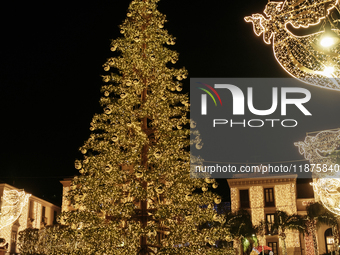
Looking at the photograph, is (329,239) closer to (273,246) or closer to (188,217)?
(273,246)

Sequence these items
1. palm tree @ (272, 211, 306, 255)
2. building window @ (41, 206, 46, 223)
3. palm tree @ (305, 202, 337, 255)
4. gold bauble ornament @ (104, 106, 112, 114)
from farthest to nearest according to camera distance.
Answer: building window @ (41, 206, 46, 223), palm tree @ (272, 211, 306, 255), palm tree @ (305, 202, 337, 255), gold bauble ornament @ (104, 106, 112, 114)

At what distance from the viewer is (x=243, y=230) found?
96.2 feet

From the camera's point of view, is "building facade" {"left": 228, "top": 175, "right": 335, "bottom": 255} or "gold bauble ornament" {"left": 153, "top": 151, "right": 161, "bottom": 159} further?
"building facade" {"left": 228, "top": 175, "right": 335, "bottom": 255}

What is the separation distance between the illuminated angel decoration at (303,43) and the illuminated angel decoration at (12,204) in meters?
21.8

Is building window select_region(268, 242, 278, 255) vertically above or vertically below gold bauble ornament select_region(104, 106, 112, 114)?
below

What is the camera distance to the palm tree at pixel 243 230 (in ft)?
95.8

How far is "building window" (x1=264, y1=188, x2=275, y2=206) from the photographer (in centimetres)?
3178

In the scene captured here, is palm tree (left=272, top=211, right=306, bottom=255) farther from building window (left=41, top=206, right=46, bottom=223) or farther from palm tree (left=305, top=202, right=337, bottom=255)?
building window (left=41, top=206, right=46, bottom=223)

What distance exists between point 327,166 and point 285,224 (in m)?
13.1

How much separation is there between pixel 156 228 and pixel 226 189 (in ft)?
→ 100

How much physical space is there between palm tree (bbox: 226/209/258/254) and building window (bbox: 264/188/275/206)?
8.91ft

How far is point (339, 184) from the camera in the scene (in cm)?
1612

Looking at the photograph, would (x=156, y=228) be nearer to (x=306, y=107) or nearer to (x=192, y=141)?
(x=192, y=141)

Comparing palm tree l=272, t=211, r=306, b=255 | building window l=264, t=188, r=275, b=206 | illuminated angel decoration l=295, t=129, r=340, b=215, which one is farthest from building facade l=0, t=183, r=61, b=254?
building window l=264, t=188, r=275, b=206
